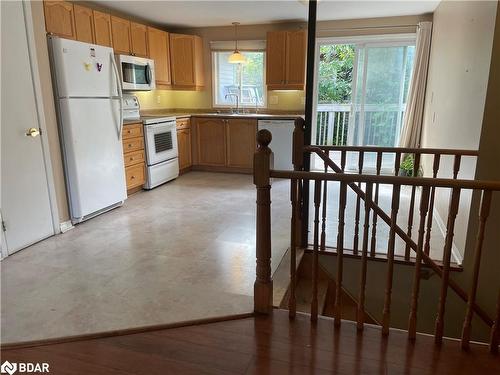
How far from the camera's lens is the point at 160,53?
18.1 ft

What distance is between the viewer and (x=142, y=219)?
3.63 meters

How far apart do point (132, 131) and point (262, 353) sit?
3320 millimetres

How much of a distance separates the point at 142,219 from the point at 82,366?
6.75 feet

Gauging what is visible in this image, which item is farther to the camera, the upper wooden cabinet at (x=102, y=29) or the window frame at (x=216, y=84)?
the window frame at (x=216, y=84)

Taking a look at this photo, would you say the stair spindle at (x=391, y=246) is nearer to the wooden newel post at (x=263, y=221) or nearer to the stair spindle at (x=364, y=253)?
the stair spindle at (x=364, y=253)

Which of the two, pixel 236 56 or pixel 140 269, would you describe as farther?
pixel 236 56

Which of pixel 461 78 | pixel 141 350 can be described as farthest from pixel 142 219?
pixel 461 78

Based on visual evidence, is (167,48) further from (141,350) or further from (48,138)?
(141,350)

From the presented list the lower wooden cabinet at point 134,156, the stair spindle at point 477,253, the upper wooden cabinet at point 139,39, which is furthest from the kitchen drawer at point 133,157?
the stair spindle at point 477,253

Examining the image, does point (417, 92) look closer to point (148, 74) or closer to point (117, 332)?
point (148, 74)

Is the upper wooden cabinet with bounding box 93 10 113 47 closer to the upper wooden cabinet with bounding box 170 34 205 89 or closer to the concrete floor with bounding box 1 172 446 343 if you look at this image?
the upper wooden cabinet with bounding box 170 34 205 89

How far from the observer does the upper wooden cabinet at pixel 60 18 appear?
11.2 ft

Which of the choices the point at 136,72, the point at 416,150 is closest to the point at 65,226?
the point at 136,72

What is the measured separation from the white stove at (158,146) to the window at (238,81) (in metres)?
1.35
